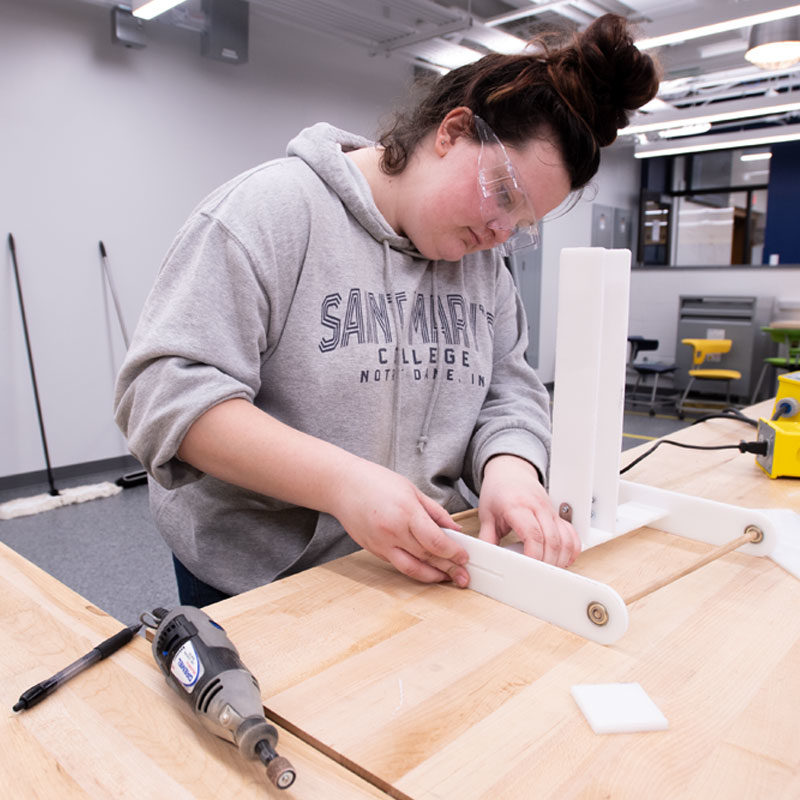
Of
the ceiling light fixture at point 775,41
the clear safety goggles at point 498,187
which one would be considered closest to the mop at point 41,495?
the clear safety goggles at point 498,187

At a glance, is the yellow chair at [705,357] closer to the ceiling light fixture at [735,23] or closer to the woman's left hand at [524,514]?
the ceiling light fixture at [735,23]

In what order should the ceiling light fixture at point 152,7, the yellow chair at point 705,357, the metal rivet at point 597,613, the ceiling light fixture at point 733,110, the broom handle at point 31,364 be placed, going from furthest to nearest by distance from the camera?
the yellow chair at point 705,357 < the ceiling light fixture at point 733,110 < the broom handle at point 31,364 < the ceiling light fixture at point 152,7 < the metal rivet at point 597,613

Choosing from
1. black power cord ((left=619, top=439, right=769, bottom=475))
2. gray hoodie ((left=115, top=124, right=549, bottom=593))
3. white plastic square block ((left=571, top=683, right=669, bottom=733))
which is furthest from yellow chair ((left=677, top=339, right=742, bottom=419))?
white plastic square block ((left=571, top=683, right=669, bottom=733))

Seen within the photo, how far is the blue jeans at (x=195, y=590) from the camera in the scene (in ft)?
3.05

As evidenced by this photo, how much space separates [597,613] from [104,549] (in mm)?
2596

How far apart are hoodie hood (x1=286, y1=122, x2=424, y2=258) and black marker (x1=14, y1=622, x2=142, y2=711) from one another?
0.58 m

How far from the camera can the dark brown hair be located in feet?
2.67

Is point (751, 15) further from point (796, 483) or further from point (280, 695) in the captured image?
point (280, 695)

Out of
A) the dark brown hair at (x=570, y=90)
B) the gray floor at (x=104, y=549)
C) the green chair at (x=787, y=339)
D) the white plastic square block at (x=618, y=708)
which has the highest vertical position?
the dark brown hair at (x=570, y=90)

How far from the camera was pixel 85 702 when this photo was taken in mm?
526

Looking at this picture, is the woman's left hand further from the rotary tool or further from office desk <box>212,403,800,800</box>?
the rotary tool

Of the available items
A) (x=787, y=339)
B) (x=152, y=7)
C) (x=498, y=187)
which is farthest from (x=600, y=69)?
(x=787, y=339)

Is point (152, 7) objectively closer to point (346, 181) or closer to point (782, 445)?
point (346, 181)

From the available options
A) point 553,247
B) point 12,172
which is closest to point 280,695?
point 12,172
